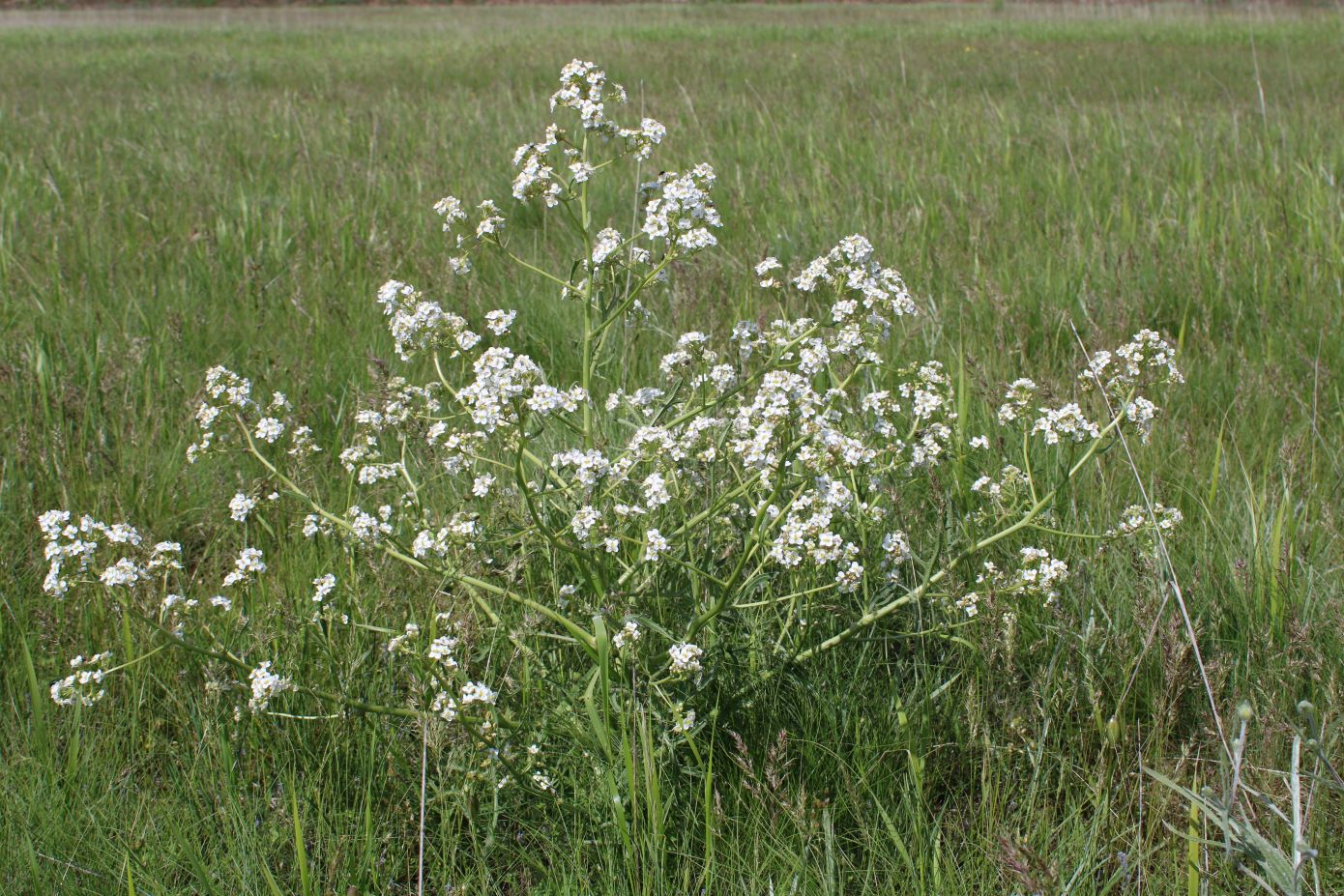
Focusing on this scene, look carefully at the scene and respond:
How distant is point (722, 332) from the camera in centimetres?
350

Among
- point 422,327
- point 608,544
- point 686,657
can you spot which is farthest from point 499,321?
point 686,657

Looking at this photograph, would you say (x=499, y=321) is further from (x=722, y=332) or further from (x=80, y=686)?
(x=722, y=332)

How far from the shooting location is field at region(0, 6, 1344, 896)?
171cm

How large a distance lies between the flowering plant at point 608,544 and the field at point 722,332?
86 mm

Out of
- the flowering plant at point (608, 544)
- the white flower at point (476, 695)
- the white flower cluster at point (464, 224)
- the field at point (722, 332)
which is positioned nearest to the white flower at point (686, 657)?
the flowering plant at point (608, 544)

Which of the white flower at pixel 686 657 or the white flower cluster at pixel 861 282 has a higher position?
the white flower cluster at pixel 861 282

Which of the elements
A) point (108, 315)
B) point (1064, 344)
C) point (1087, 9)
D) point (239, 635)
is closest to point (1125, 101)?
point (1064, 344)

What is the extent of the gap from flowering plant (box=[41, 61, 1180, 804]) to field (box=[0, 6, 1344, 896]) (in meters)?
0.09

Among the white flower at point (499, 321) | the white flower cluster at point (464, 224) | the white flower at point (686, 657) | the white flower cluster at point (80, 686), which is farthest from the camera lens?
the white flower cluster at point (464, 224)

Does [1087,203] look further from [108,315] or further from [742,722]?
[108,315]

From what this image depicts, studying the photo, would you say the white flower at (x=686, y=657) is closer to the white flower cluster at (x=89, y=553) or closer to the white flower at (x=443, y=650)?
the white flower at (x=443, y=650)

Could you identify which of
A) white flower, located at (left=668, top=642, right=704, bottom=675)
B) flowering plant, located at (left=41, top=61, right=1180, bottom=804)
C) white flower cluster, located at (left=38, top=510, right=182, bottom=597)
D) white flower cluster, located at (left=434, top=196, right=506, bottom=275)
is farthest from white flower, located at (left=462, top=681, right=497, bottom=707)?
white flower cluster, located at (left=434, top=196, right=506, bottom=275)

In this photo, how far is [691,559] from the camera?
6.01 feet

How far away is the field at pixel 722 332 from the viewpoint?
1710mm
